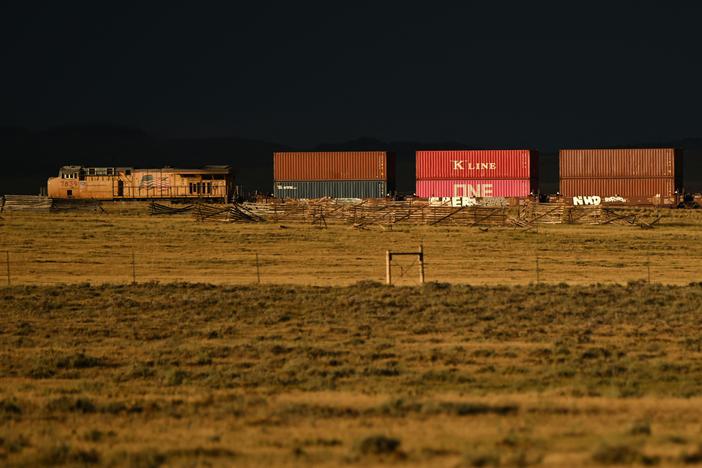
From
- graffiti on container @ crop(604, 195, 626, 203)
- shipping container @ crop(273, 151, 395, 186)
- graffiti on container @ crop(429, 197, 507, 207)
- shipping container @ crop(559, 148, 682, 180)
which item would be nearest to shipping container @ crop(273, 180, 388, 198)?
shipping container @ crop(273, 151, 395, 186)

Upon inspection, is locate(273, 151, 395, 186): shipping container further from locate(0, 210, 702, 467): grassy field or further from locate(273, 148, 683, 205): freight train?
locate(0, 210, 702, 467): grassy field

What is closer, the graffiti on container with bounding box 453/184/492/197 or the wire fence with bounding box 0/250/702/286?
the wire fence with bounding box 0/250/702/286

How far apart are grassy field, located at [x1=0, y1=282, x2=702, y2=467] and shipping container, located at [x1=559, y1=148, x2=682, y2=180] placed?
198 feet

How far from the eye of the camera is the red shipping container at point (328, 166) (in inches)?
3802

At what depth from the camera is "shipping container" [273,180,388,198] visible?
96.0 meters

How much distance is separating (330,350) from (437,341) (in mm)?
2604

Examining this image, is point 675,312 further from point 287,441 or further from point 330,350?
point 287,441

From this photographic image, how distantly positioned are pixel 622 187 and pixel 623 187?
0.37ft

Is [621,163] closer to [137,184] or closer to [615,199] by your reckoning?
[615,199]

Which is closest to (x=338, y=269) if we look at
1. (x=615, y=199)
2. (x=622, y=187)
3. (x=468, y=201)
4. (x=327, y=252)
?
(x=327, y=252)

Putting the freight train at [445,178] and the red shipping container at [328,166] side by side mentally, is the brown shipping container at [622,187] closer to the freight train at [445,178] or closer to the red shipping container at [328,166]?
the freight train at [445,178]

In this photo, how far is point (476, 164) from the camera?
303ft

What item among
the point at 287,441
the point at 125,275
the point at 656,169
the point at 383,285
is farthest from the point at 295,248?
the point at 656,169

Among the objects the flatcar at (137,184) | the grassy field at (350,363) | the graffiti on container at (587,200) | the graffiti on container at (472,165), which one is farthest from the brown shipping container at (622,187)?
the grassy field at (350,363)
